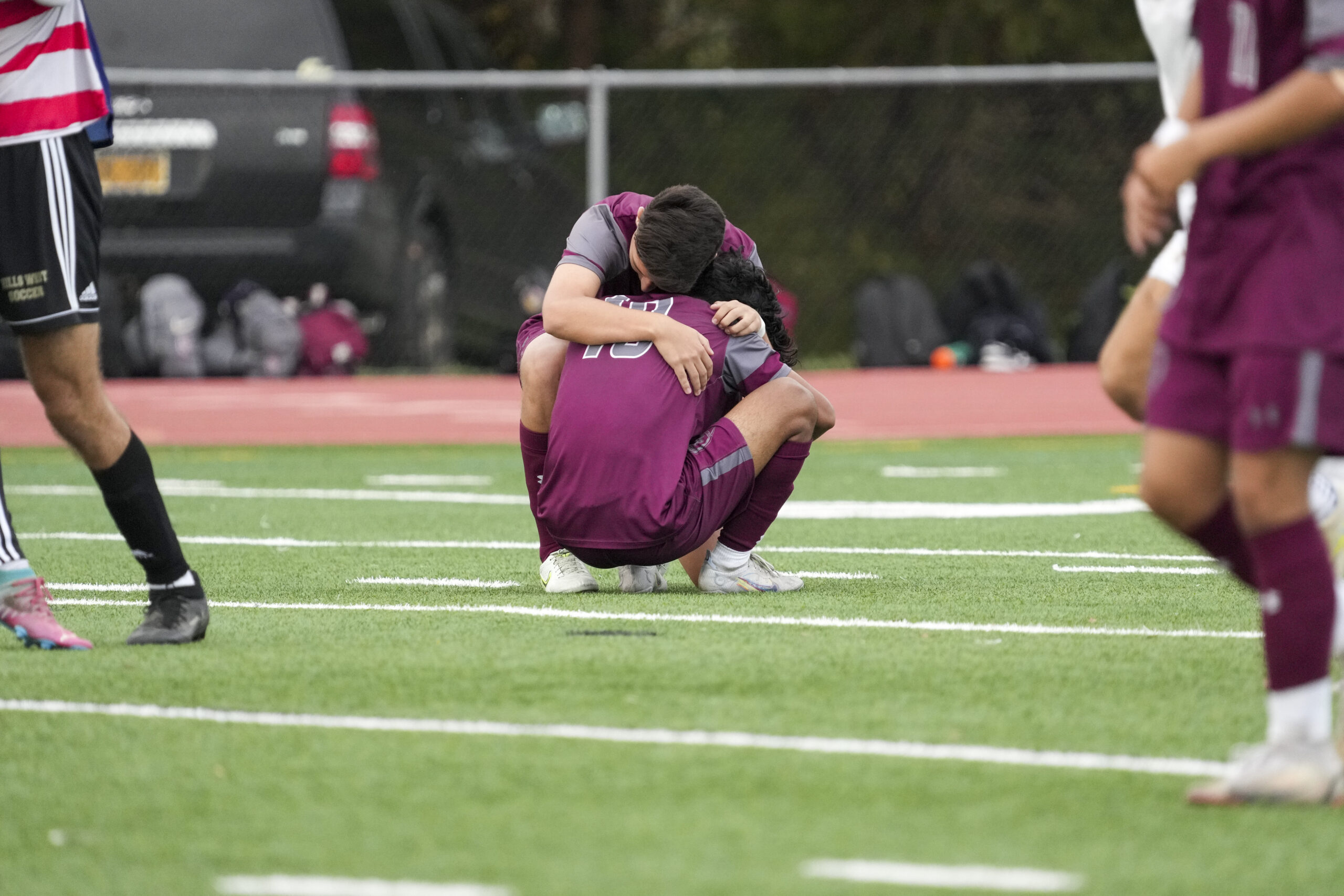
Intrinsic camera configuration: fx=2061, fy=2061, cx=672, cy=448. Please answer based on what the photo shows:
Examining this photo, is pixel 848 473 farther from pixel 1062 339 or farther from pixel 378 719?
pixel 378 719

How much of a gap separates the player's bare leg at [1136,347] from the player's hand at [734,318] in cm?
127

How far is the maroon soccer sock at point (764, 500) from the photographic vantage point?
18.1 ft

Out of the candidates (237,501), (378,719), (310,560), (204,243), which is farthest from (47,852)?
(204,243)

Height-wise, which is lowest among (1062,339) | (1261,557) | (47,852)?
(1062,339)

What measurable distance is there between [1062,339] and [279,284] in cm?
568

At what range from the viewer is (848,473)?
9.80m

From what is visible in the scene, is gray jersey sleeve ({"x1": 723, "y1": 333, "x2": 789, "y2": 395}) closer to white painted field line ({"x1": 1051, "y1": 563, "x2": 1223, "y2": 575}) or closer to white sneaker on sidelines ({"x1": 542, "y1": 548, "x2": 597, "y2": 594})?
white sneaker on sidelines ({"x1": 542, "y1": 548, "x2": 597, "y2": 594})

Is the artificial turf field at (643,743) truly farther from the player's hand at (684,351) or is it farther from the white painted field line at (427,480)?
the white painted field line at (427,480)

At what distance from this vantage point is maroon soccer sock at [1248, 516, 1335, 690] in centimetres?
320

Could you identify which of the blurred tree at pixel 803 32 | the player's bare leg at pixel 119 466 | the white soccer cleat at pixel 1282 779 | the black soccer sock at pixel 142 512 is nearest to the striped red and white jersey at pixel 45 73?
the player's bare leg at pixel 119 466

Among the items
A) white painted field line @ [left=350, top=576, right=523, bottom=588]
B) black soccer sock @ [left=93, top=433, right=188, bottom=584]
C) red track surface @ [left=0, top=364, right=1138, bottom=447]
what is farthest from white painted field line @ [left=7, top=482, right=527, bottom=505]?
black soccer sock @ [left=93, top=433, right=188, bottom=584]

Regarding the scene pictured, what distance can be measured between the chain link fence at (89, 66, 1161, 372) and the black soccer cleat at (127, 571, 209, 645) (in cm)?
729

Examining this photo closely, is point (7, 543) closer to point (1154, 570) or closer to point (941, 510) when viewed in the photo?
point (1154, 570)

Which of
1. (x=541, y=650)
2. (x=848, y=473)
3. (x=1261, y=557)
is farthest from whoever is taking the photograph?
(x=848, y=473)
